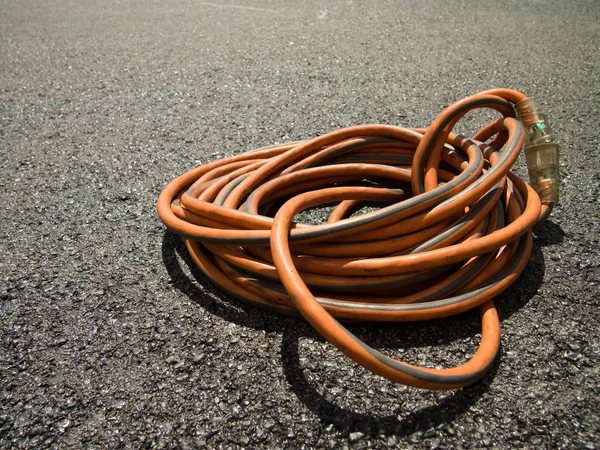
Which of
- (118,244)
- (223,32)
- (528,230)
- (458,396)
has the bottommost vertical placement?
(458,396)

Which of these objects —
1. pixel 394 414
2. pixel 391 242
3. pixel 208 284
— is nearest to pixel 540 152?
pixel 391 242

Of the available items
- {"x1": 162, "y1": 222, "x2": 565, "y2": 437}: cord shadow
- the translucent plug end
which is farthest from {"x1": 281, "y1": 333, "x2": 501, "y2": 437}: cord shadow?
the translucent plug end

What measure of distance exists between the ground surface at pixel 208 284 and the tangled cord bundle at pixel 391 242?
0.35 feet

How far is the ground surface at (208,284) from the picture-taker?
3.99ft

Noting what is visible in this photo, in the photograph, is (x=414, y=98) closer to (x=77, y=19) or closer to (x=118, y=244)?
(x=118, y=244)

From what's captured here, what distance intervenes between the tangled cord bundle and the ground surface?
11 centimetres

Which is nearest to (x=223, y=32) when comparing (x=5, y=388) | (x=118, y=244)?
(x=118, y=244)

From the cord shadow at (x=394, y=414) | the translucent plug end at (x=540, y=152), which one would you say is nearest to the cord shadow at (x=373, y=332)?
the cord shadow at (x=394, y=414)

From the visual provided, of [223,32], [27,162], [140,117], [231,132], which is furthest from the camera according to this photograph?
[223,32]

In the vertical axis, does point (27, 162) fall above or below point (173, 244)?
above

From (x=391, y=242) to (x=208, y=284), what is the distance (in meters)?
0.63

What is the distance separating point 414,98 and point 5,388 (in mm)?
2394

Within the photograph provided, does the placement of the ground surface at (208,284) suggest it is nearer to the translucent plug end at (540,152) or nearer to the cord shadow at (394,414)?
the cord shadow at (394,414)

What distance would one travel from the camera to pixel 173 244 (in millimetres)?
1841
